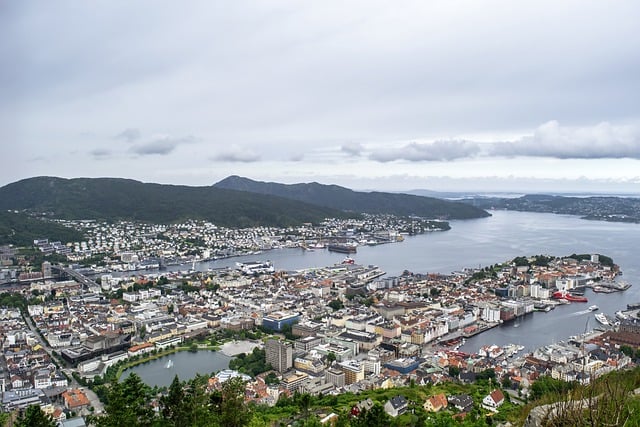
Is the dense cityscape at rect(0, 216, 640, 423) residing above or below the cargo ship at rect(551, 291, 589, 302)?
above

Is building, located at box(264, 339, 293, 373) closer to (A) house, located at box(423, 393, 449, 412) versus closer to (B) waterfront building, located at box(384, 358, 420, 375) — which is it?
(B) waterfront building, located at box(384, 358, 420, 375)

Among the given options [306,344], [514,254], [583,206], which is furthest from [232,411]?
[583,206]

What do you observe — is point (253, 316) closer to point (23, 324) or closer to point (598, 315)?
point (23, 324)

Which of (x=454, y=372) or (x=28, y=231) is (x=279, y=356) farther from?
(x=28, y=231)

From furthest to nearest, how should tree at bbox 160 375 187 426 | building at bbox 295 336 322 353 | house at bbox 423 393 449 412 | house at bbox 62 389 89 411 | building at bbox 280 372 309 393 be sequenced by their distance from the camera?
1. building at bbox 295 336 322 353
2. building at bbox 280 372 309 393
3. house at bbox 62 389 89 411
4. house at bbox 423 393 449 412
5. tree at bbox 160 375 187 426

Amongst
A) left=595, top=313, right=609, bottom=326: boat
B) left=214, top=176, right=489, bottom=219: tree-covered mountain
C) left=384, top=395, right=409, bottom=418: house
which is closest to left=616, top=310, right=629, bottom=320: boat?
left=595, top=313, right=609, bottom=326: boat

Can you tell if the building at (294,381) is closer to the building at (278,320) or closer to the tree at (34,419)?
the building at (278,320)

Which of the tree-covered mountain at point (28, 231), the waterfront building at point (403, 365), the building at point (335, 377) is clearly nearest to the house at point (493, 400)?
the waterfront building at point (403, 365)
